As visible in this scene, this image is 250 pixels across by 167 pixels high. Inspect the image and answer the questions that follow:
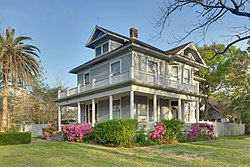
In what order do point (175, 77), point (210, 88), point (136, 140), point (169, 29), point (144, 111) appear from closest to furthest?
point (169, 29), point (136, 140), point (144, 111), point (175, 77), point (210, 88)

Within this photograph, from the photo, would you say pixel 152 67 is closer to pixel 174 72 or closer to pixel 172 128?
pixel 174 72

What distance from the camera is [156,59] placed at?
63.1 feet

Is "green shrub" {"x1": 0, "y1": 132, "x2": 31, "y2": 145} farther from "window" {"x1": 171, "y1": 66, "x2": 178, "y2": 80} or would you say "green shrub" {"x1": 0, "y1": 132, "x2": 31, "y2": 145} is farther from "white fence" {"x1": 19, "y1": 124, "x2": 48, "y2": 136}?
"window" {"x1": 171, "y1": 66, "x2": 178, "y2": 80}

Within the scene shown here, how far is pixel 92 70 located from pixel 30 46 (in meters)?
6.38

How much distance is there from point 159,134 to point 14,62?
1457cm

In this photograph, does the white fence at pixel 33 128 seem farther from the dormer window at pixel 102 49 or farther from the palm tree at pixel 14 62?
the dormer window at pixel 102 49

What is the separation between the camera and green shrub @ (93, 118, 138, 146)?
12.9 metres

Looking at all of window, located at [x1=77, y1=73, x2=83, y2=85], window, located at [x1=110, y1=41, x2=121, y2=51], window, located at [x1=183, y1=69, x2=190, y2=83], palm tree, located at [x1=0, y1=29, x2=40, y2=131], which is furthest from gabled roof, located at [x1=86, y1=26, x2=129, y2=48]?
window, located at [x1=183, y1=69, x2=190, y2=83]

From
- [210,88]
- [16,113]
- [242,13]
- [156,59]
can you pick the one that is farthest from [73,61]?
[242,13]

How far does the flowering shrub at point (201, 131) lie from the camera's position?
17220 millimetres

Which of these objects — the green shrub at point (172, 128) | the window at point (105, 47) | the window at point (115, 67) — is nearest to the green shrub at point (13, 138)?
the window at point (115, 67)

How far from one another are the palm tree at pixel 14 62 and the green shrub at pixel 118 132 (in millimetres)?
11216

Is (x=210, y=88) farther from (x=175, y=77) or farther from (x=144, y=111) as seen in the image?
(x=144, y=111)

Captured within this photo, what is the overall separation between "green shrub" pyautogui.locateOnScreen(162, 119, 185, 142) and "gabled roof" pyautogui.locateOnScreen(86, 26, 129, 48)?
882cm
